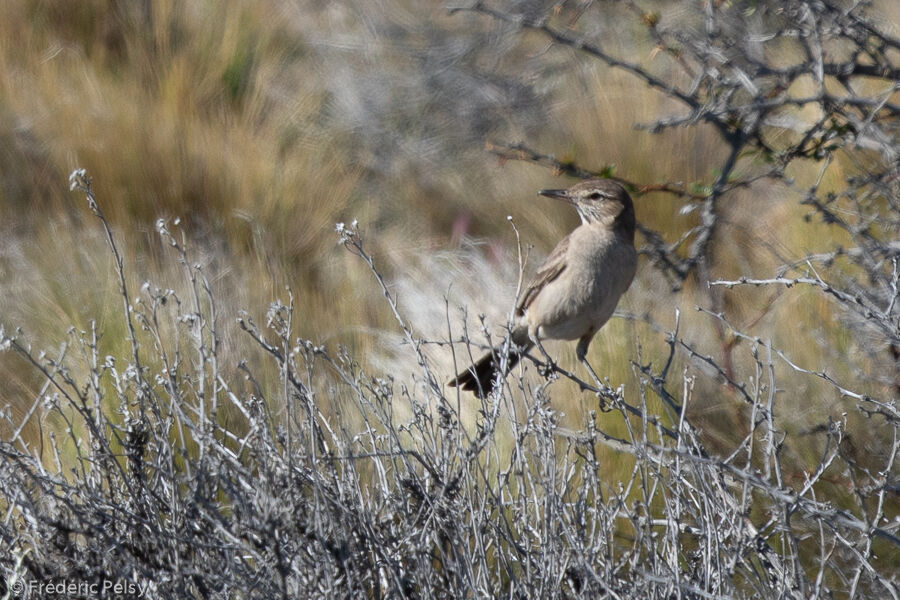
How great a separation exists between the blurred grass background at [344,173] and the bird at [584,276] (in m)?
0.28

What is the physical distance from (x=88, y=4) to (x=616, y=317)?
6149 millimetres

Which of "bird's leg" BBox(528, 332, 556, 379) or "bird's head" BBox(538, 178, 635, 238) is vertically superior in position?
"bird's head" BBox(538, 178, 635, 238)

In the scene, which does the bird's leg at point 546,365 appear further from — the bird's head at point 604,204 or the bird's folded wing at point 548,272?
the bird's head at point 604,204

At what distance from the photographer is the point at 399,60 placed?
10.2 metres

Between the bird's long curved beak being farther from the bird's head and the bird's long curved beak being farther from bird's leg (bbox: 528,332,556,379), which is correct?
bird's leg (bbox: 528,332,556,379)

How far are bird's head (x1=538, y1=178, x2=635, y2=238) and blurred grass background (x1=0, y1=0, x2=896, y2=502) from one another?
0.21 meters

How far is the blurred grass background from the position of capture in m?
5.76

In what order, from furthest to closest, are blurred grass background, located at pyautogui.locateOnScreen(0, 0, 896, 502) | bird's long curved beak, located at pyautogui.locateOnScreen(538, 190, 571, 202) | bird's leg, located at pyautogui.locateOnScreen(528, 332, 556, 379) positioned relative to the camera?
blurred grass background, located at pyautogui.locateOnScreen(0, 0, 896, 502), bird's long curved beak, located at pyautogui.locateOnScreen(538, 190, 571, 202), bird's leg, located at pyautogui.locateOnScreen(528, 332, 556, 379)

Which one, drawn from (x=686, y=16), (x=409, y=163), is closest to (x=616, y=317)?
(x=409, y=163)

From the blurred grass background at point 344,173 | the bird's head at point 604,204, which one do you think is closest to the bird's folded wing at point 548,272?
the bird's head at point 604,204

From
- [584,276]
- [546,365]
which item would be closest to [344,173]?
[584,276]

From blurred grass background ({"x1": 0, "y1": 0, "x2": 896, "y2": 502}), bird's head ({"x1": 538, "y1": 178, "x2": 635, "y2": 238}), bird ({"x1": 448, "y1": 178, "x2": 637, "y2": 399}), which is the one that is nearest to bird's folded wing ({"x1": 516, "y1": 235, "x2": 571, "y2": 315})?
bird ({"x1": 448, "y1": 178, "x2": 637, "y2": 399})

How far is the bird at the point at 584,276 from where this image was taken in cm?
471

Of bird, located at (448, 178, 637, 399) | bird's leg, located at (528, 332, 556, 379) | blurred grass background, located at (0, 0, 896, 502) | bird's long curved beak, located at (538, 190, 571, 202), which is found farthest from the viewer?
blurred grass background, located at (0, 0, 896, 502)
